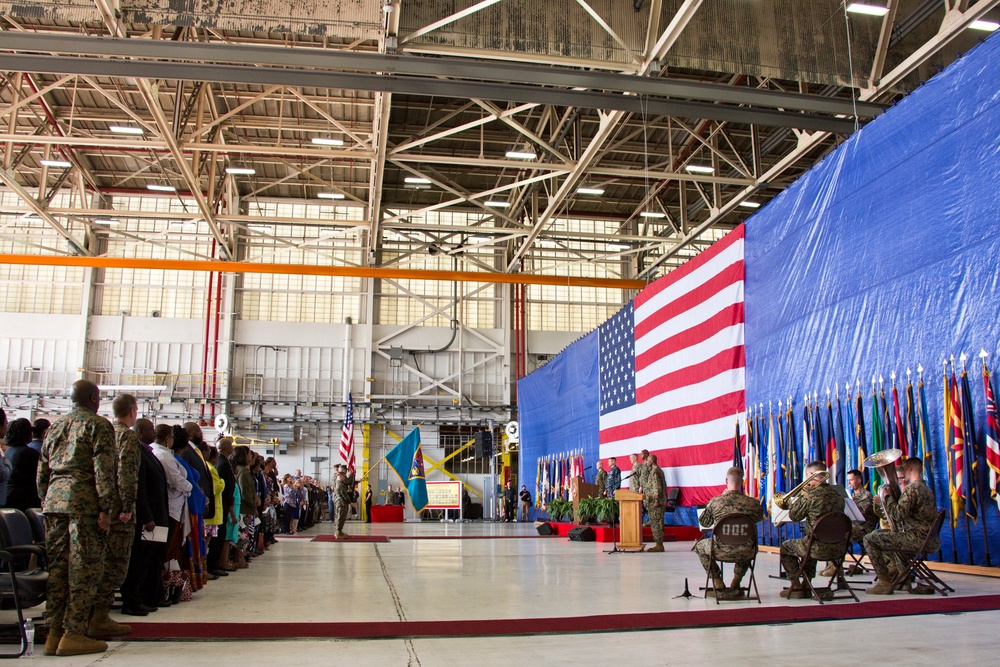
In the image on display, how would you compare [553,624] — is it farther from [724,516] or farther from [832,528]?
[832,528]

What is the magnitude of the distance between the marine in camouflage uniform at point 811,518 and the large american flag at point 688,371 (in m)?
5.64

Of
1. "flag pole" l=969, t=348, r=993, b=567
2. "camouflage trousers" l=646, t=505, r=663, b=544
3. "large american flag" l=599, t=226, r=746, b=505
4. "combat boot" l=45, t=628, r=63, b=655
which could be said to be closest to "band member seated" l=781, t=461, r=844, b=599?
"flag pole" l=969, t=348, r=993, b=567

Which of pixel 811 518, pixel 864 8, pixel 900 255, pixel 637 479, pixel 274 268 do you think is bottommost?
pixel 811 518

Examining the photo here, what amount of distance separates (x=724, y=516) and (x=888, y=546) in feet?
4.08

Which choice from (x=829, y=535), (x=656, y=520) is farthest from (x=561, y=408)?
(x=829, y=535)

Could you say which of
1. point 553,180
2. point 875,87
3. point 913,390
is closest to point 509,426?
point 553,180

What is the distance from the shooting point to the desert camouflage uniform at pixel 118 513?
13.3ft

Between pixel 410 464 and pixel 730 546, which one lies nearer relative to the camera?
pixel 730 546

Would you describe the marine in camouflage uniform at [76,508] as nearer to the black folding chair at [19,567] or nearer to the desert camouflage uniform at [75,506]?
the desert camouflage uniform at [75,506]

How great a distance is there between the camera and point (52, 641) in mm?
3762

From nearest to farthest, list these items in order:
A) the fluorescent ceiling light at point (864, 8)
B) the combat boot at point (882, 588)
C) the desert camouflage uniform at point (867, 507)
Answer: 1. the combat boot at point (882, 588)
2. the desert camouflage uniform at point (867, 507)
3. the fluorescent ceiling light at point (864, 8)

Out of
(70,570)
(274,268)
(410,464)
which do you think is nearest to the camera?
(70,570)

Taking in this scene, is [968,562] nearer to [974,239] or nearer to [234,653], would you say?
[974,239]

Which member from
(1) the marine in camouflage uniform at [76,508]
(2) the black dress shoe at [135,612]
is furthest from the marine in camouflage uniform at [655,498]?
(1) the marine in camouflage uniform at [76,508]
